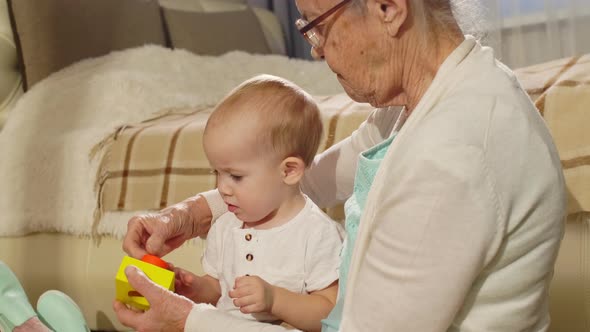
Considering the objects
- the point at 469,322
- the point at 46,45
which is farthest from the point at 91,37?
the point at 469,322

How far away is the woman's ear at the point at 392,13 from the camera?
101cm

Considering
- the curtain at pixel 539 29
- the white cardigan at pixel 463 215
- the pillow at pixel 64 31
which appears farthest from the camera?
the curtain at pixel 539 29

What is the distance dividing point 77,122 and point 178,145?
426 mm

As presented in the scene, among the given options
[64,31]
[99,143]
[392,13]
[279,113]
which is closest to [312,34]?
[392,13]

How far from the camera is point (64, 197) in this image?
2.20 metres

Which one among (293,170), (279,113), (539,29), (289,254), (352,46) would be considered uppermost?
(352,46)

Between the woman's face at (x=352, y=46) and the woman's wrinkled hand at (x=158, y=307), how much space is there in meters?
0.42

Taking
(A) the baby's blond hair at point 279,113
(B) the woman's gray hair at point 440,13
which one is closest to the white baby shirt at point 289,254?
(A) the baby's blond hair at point 279,113

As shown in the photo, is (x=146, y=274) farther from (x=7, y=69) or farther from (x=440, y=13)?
(x=7, y=69)

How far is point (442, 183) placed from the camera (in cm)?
89

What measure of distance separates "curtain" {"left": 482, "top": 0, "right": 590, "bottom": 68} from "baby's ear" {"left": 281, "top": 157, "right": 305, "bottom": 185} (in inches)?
91.3

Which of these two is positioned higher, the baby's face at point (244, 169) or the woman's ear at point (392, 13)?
the woman's ear at point (392, 13)

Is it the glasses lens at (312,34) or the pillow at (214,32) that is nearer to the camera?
the glasses lens at (312,34)

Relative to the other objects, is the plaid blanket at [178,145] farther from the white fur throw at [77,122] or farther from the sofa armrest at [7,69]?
the sofa armrest at [7,69]
